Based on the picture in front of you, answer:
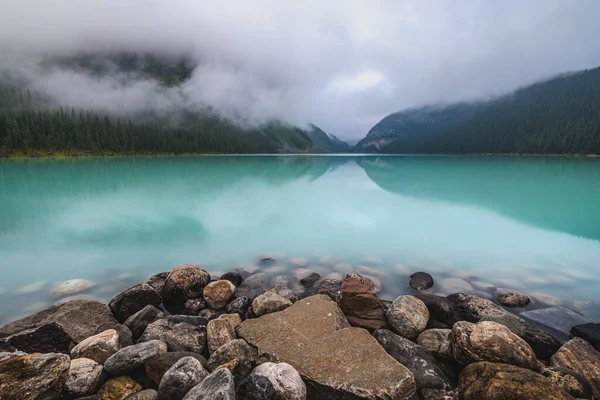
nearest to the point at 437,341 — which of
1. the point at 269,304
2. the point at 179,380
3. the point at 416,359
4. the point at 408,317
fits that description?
the point at 408,317

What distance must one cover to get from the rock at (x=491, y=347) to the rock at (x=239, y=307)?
16.9 ft

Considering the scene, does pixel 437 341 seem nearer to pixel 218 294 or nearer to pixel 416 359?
pixel 416 359

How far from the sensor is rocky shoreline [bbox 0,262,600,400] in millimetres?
4668

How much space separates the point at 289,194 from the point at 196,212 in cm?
1368

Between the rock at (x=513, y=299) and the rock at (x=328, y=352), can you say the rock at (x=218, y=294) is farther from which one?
the rock at (x=513, y=299)

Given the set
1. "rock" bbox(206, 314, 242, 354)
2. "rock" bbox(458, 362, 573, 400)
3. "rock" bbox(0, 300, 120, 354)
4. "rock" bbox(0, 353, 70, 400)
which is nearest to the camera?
"rock" bbox(0, 353, 70, 400)

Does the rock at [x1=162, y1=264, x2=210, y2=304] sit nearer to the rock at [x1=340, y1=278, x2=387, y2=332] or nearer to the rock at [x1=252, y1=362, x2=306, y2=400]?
the rock at [x1=340, y1=278, x2=387, y2=332]

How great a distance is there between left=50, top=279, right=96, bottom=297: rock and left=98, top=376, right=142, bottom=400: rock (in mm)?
6200

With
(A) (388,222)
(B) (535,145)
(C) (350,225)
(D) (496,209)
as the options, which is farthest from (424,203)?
(B) (535,145)

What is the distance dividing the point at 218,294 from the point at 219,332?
2.20m

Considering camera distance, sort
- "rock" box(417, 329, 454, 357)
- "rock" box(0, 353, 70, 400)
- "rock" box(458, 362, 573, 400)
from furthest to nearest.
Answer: "rock" box(417, 329, 454, 357) → "rock" box(458, 362, 573, 400) → "rock" box(0, 353, 70, 400)

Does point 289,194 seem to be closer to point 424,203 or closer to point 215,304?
point 424,203

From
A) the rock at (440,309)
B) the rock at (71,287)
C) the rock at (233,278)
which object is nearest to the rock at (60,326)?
the rock at (71,287)

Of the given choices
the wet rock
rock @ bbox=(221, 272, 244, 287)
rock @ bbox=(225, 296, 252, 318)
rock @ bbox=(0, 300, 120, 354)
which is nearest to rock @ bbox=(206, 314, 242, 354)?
rock @ bbox=(225, 296, 252, 318)
